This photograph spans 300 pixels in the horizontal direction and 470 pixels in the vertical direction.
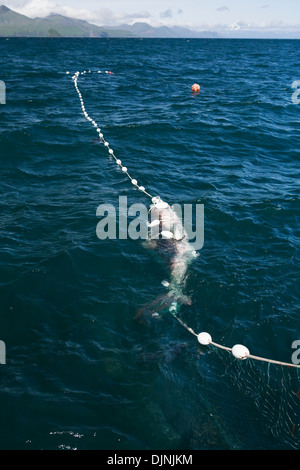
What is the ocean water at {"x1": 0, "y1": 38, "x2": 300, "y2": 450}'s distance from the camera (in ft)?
22.9

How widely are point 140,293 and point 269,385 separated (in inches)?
171

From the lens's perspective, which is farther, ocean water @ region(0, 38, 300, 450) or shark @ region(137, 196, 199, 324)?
shark @ region(137, 196, 199, 324)

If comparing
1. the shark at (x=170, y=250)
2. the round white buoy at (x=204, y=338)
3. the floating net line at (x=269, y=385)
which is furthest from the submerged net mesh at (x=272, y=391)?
the shark at (x=170, y=250)

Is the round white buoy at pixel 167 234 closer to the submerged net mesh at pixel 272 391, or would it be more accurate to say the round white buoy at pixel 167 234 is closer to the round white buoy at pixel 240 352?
the submerged net mesh at pixel 272 391

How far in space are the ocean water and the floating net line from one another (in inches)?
1.1

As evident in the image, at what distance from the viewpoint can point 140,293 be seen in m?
10.4

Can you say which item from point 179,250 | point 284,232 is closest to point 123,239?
point 179,250

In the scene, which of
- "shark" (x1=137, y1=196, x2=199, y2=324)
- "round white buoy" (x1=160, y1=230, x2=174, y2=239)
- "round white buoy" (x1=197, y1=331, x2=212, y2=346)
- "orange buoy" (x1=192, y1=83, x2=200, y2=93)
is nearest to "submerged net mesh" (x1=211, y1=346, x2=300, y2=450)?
"round white buoy" (x1=197, y1=331, x2=212, y2=346)

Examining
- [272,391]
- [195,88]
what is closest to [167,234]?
[272,391]

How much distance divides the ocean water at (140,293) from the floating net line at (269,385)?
0.03 meters

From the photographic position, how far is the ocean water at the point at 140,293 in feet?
22.9

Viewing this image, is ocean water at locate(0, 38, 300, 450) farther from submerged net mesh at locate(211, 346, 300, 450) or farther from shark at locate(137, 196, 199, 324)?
shark at locate(137, 196, 199, 324)

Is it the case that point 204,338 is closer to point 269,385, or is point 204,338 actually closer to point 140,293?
point 269,385
